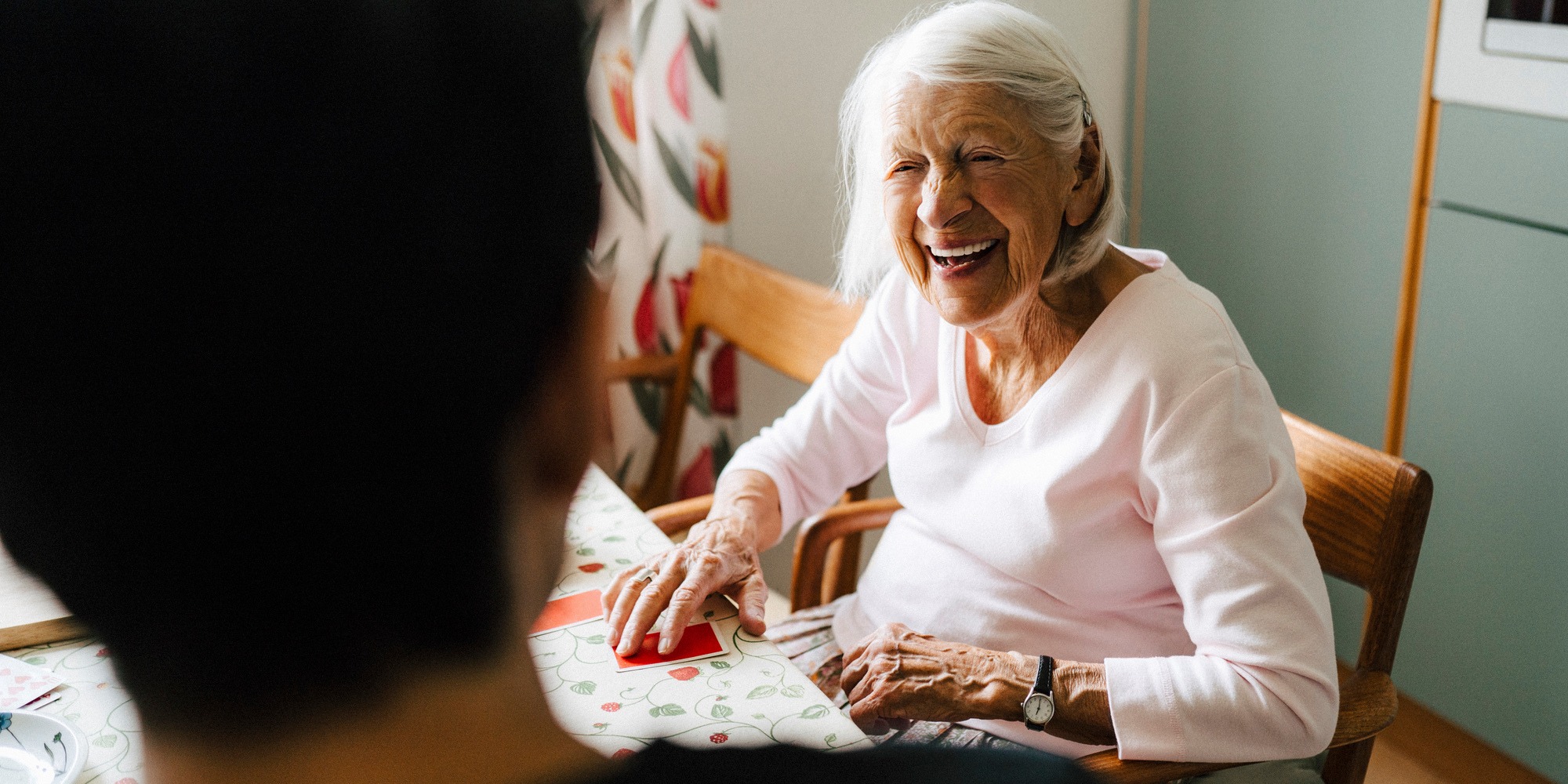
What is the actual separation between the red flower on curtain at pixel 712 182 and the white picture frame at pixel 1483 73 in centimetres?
123

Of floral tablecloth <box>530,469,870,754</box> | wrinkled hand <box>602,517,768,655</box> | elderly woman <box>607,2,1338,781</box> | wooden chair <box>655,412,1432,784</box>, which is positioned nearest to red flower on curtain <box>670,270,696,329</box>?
elderly woman <box>607,2,1338,781</box>

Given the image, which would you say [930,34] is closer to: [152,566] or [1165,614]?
[1165,614]

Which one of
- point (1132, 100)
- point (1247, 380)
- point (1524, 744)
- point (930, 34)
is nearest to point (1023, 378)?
point (1247, 380)

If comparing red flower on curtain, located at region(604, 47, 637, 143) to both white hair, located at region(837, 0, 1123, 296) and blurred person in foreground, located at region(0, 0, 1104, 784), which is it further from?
blurred person in foreground, located at region(0, 0, 1104, 784)

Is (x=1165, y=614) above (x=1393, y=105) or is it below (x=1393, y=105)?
below

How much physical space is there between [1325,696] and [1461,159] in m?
1.17

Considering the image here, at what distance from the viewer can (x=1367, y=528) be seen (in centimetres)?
124

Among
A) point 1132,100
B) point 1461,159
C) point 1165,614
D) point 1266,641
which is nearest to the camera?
point 1266,641

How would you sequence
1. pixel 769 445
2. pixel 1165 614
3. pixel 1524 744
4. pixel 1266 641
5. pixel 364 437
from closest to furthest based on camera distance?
pixel 364 437, pixel 1266 641, pixel 1165 614, pixel 769 445, pixel 1524 744

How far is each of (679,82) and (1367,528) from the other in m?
1.41

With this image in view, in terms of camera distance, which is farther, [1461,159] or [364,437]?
[1461,159]

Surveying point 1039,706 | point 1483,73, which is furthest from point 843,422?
point 1483,73

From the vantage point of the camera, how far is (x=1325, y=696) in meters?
1.12

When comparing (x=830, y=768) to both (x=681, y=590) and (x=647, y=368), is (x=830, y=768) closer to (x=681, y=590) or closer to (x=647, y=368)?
(x=681, y=590)
